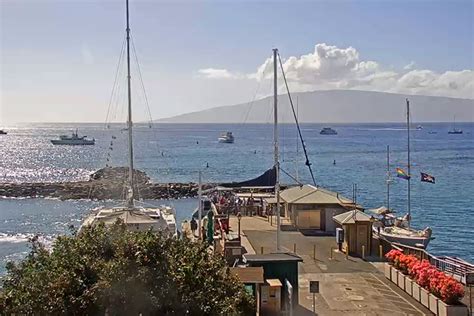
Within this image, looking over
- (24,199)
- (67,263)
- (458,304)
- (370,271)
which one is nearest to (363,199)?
(24,199)

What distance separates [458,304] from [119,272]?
1013cm

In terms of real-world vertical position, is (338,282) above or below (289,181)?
above

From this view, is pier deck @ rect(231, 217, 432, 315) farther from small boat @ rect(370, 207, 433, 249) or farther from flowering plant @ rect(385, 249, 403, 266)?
small boat @ rect(370, 207, 433, 249)

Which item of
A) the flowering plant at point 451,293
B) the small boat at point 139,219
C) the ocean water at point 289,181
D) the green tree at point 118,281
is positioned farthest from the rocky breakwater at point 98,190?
the green tree at point 118,281

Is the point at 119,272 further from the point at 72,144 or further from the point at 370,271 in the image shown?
the point at 72,144

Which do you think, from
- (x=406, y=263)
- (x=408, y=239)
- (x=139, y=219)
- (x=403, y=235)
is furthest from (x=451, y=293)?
(x=403, y=235)

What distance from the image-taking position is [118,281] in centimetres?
934

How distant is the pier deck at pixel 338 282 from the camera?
16109 mm

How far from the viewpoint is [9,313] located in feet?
33.0

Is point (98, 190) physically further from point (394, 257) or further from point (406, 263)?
point (406, 263)

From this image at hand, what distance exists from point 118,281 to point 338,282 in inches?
431

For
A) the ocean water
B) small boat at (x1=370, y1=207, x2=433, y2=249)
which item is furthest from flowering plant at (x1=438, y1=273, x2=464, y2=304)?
the ocean water

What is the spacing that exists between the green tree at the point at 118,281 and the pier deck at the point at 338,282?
595 centimetres

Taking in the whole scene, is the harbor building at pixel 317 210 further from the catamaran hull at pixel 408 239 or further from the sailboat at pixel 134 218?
the sailboat at pixel 134 218
